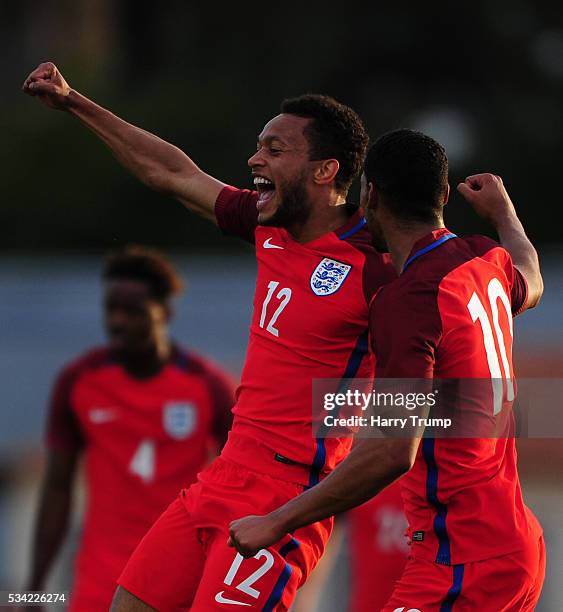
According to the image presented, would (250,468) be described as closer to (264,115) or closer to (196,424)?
(196,424)

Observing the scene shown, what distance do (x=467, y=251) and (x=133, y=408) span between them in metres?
3.24

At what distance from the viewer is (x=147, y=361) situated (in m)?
8.48

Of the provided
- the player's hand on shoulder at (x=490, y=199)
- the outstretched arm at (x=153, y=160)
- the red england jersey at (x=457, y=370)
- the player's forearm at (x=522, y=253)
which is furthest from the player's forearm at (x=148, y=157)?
the red england jersey at (x=457, y=370)

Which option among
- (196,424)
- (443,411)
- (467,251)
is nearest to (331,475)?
(443,411)

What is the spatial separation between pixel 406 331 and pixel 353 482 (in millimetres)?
525

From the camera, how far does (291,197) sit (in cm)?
613

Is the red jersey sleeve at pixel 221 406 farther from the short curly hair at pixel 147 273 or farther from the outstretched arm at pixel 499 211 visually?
the outstretched arm at pixel 499 211

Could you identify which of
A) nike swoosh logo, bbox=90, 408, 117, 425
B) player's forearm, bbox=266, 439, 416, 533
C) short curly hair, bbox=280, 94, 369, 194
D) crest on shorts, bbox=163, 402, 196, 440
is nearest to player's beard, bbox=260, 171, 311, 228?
short curly hair, bbox=280, 94, 369, 194

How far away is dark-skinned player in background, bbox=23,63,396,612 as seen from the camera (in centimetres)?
579

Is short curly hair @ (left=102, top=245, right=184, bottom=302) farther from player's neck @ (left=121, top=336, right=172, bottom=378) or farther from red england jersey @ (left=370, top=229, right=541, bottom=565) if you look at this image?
red england jersey @ (left=370, top=229, right=541, bottom=565)

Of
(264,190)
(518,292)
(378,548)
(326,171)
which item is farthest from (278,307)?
(378,548)

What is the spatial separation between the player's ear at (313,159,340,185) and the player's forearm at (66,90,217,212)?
0.59m

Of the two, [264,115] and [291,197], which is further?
[264,115]

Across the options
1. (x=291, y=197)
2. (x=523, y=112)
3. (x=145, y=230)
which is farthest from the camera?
(x=523, y=112)
